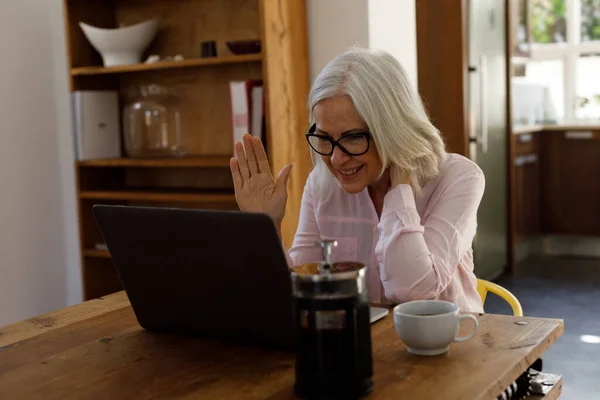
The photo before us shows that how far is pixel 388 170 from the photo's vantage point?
6.33 feet

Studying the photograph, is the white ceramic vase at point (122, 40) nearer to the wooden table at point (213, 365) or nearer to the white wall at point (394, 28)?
the white wall at point (394, 28)

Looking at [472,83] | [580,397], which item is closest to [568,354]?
[580,397]

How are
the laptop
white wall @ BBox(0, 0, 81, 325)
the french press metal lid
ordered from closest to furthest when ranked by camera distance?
A: the french press metal lid → the laptop → white wall @ BBox(0, 0, 81, 325)

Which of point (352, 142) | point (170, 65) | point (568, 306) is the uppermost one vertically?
point (170, 65)

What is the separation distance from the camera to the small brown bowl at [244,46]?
3.13 m

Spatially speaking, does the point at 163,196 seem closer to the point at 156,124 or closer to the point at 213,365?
the point at 156,124

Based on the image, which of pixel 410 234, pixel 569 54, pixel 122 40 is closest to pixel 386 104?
pixel 410 234

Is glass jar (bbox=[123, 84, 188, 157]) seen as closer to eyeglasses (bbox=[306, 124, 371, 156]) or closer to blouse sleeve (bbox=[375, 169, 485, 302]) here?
eyeglasses (bbox=[306, 124, 371, 156])

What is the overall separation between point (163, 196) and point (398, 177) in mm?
1796

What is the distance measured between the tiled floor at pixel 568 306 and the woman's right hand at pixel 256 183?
1720 millimetres

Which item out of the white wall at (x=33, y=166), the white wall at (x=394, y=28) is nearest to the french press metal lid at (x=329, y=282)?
the white wall at (x=394, y=28)

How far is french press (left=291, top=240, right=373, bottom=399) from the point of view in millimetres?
1033

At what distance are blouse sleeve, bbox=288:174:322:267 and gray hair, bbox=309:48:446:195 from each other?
25cm

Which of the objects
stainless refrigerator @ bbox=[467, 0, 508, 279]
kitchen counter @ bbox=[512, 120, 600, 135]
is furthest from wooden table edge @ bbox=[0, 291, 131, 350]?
kitchen counter @ bbox=[512, 120, 600, 135]
